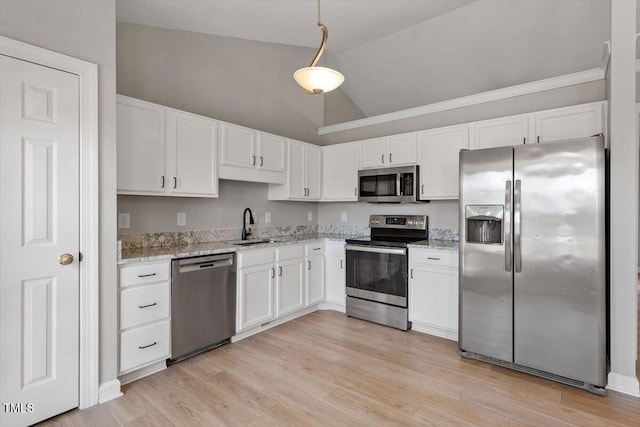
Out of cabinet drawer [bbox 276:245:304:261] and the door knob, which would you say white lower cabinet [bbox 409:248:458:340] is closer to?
cabinet drawer [bbox 276:245:304:261]

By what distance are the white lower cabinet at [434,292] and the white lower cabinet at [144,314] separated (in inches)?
91.7

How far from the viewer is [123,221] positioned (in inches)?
111

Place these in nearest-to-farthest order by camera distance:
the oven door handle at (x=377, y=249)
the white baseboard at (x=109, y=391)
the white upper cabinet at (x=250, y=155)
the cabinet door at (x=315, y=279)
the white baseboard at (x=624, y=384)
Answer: the white baseboard at (x=109, y=391), the white baseboard at (x=624, y=384), the white upper cabinet at (x=250, y=155), the oven door handle at (x=377, y=249), the cabinet door at (x=315, y=279)

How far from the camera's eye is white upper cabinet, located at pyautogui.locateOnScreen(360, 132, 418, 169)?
3.75 metres

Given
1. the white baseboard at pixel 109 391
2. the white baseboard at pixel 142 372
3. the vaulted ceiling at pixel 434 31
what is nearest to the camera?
the white baseboard at pixel 109 391

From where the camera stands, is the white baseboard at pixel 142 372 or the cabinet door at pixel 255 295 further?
the cabinet door at pixel 255 295

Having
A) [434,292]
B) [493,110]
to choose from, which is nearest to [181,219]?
[434,292]

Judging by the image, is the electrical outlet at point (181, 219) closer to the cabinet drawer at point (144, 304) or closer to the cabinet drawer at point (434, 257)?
the cabinet drawer at point (144, 304)

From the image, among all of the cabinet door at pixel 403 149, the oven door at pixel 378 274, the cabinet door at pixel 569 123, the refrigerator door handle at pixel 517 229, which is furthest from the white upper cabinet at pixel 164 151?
the cabinet door at pixel 569 123

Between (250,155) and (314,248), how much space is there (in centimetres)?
133

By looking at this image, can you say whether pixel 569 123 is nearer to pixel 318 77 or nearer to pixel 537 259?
pixel 537 259

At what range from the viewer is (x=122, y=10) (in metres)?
2.74

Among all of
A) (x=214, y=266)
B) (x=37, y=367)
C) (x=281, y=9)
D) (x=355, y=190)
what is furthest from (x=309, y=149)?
(x=37, y=367)

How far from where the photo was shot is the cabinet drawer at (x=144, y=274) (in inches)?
90.9
